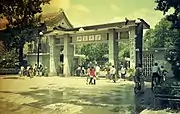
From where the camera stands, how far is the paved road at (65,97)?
2.31 m

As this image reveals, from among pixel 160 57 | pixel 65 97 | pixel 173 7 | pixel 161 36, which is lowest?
pixel 65 97

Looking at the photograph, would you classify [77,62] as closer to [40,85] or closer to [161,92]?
[40,85]

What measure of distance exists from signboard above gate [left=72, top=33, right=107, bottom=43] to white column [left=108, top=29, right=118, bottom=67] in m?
0.06

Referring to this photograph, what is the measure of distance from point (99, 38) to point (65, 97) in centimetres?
56

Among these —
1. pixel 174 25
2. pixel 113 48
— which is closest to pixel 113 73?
pixel 113 48

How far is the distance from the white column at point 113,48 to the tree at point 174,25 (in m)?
0.38

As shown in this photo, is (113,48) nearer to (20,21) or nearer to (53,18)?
(53,18)

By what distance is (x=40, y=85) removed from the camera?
8.98 feet

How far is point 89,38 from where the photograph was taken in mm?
2473

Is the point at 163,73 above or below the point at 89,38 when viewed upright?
below

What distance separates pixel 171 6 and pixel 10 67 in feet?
5.08

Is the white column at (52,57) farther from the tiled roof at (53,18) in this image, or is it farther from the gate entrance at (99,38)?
the tiled roof at (53,18)

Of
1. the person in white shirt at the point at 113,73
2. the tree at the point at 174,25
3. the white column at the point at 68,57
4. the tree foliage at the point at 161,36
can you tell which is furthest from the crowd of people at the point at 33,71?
the tree at the point at 174,25

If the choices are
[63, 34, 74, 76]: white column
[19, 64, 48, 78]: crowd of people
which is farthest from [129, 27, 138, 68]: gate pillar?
[19, 64, 48, 78]: crowd of people
